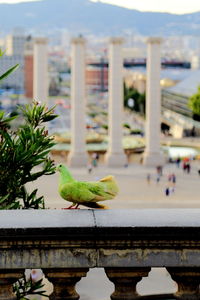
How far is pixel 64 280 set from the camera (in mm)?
7062

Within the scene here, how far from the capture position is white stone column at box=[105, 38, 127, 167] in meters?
78.2

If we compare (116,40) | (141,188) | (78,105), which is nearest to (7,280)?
(141,188)

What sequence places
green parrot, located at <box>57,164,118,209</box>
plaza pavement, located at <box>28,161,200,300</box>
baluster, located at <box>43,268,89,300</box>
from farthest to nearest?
plaza pavement, located at <box>28,161,200,300</box>
green parrot, located at <box>57,164,118,209</box>
baluster, located at <box>43,268,89,300</box>

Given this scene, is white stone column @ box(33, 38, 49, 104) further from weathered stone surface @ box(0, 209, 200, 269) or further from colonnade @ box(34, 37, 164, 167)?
weathered stone surface @ box(0, 209, 200, 269)

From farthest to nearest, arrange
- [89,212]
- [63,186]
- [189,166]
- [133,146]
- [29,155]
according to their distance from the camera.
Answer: [133,146]
[189,166]
[29,155]
[63,186]
[89,212]

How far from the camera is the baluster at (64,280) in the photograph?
7020mm

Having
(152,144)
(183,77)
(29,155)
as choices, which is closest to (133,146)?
(152,144)

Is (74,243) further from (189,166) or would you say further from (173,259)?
(189,166)

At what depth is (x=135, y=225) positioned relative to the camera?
22.7 feet

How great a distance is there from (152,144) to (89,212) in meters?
72.0

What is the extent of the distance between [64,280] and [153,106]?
72.4 metres

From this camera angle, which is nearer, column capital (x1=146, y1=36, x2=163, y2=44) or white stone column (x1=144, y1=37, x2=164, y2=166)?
column capital (x1=146, y1=36, x2=163, y2=44)

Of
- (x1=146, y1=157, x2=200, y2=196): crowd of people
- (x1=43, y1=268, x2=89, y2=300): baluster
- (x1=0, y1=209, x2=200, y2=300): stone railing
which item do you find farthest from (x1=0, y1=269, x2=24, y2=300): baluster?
(x1=146, y1=157, x2=200, y2=196): crowd of people

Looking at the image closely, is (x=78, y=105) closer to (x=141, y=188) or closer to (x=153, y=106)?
(x=153, y=106)
